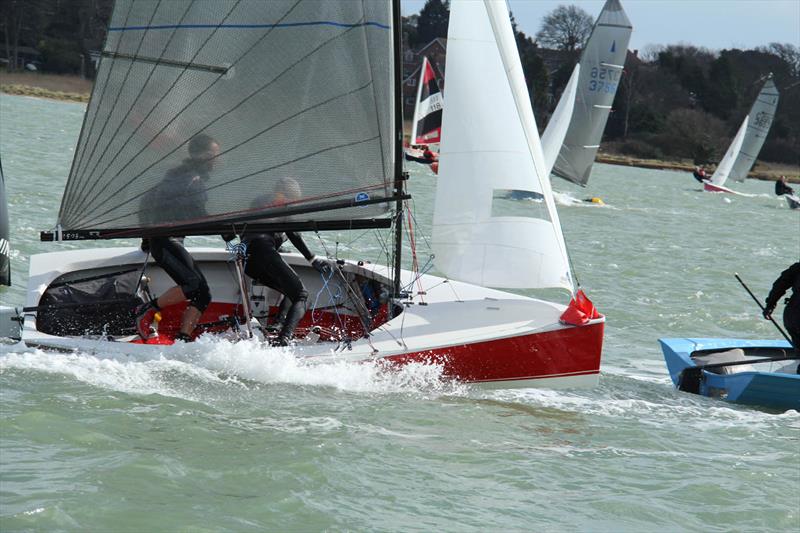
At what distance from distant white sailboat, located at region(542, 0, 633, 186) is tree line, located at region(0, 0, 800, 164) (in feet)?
103

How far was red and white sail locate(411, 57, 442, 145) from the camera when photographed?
2820cm

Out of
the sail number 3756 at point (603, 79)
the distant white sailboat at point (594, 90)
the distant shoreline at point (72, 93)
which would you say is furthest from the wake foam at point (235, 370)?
the distant shoreline at point (72, 93)

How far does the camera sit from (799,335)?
7.37 metres

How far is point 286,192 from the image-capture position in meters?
6.39

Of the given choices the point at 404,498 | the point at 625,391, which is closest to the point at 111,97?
the point at 404,498

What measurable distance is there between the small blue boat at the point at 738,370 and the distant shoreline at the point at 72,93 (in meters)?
41.5

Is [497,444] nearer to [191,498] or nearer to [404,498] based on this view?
[404,498]

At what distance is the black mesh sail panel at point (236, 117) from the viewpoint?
6.15 m

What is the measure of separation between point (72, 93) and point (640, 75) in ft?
125

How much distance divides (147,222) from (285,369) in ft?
3.68

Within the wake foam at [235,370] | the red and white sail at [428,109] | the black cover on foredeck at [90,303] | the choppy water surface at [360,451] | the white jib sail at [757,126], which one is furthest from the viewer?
the white jib sail at [757,126]

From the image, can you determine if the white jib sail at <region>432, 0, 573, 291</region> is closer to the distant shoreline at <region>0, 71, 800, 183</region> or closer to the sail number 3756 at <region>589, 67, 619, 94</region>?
the sail number 3756 at <region>589, 67, 619, 94</region>

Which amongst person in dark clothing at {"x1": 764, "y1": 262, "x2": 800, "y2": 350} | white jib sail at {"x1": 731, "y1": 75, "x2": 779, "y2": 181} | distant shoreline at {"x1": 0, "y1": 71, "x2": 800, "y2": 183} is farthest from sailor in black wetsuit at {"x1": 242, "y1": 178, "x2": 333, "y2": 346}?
distant shoreline at {"x1": 0, "y1": 71, "x2": 800, "y2": 183}

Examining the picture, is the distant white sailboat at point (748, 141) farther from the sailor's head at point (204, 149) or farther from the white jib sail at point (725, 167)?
the sailor's head at point (204, 149)
